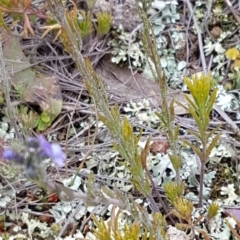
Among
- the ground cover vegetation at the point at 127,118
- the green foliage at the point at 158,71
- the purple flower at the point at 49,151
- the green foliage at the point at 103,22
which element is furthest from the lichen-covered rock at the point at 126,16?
the purple flower at the point at 49,151

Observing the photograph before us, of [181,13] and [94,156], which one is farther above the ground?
[181,13]

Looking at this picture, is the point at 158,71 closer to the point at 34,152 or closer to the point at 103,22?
the point at 34,152

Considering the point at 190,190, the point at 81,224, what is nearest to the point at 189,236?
the point at 190,190

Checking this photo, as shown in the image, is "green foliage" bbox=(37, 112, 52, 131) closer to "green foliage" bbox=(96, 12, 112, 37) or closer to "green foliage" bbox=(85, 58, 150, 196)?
"green foliage" bbox=(96, 12, 112, 37)

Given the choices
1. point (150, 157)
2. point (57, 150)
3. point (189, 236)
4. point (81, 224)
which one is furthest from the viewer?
point (150, 157)

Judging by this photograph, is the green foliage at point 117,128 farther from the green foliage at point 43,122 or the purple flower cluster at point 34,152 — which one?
the green foliage at point 43,122

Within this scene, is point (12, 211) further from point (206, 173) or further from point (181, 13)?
point (181, 13)

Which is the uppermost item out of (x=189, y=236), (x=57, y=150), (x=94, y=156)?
(x=57, y=150)
